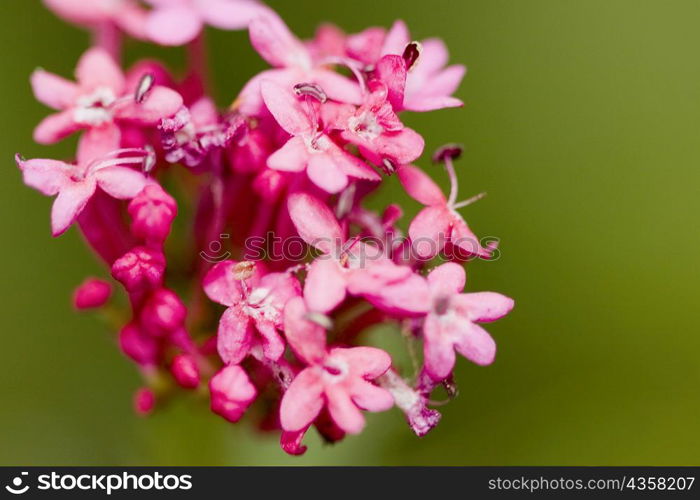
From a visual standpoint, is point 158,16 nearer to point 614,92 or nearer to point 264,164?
point 264,164

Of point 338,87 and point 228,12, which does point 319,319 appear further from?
point 228,12

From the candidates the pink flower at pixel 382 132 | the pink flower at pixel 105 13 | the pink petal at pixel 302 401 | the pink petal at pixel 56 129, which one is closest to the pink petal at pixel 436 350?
the pink petal at pixel 302 401

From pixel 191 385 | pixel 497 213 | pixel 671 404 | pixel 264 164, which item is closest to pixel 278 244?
pixel 264 164

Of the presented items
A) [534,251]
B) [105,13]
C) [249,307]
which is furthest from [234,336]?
[534,251]

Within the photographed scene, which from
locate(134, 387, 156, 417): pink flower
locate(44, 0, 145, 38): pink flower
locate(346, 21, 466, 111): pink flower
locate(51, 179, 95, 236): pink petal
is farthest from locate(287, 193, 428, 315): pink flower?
locate(44, 0, 145, 38): pink flower

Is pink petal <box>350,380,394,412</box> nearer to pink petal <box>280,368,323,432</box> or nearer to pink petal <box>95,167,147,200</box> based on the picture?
pink petal <box>280,368,323,432</box>

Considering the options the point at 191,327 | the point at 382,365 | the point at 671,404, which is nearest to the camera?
the point at 382,365
